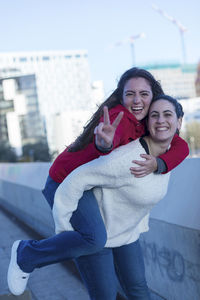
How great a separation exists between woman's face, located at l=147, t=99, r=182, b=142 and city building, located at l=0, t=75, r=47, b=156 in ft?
385

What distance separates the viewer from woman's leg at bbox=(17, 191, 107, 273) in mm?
2326

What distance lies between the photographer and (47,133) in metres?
128

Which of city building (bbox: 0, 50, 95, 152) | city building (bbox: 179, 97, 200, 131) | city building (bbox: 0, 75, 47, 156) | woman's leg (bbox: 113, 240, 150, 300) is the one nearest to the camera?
woman's leg (bbox: 113, 240, 150, 300)

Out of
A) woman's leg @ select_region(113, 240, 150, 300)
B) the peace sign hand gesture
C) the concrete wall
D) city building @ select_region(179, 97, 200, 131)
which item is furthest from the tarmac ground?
city building @ select_region(179, 97, 200, 131)

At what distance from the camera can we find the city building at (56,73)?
16800cm

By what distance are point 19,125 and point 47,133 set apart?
28.1 ft

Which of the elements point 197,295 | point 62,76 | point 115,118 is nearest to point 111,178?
point 115,118

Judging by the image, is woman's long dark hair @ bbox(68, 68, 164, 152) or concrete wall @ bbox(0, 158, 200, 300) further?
concrete wall @ bbox(0, 158, 200, 300)

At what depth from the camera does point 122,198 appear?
2.33 metres

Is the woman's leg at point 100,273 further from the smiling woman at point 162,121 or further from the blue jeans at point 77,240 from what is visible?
the smiling woman at point 162,121

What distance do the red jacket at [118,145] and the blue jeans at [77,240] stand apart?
5.1 inches

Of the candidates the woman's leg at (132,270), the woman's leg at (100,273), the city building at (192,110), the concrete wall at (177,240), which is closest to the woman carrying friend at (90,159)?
the woman's leg at (100,273)

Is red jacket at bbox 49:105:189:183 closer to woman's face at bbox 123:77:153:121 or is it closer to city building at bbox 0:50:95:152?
woman's face at bbox 123:77:153:121

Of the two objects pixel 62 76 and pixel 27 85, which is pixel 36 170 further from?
pixel 62 76
